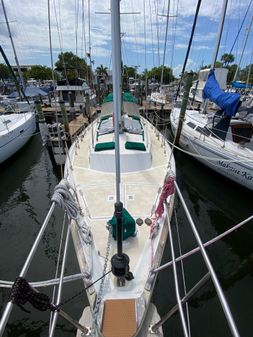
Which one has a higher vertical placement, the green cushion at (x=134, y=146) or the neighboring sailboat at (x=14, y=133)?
the green cushion at (x=134, y=146)

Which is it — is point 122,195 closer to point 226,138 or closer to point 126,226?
point 126,226

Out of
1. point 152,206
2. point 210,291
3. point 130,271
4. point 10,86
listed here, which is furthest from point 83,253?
point 10,86

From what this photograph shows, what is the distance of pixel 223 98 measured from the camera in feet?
28.6

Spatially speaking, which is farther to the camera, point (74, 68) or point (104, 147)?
point (74, 68)

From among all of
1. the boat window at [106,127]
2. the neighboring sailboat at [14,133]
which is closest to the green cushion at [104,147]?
the boat window at [106,127]

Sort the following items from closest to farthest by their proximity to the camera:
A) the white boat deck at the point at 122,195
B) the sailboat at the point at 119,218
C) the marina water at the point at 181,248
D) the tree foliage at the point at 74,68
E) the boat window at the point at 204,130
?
the sailboat at the point at 119,218, the white boat deck at the point at 122,195, the marina water at the point at 181,248, the boat window at the point at 204,130, the tree foliage at the point at 74,68

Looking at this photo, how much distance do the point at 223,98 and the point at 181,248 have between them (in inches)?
236

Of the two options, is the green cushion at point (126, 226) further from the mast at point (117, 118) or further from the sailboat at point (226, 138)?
the sailboat at point (226, 138)

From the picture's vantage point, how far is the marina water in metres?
4.67

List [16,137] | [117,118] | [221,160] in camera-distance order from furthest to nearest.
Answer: [16,137] → [221,160] → [117,118]

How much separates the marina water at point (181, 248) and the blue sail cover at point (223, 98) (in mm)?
3196

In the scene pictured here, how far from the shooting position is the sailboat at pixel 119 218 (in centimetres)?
274

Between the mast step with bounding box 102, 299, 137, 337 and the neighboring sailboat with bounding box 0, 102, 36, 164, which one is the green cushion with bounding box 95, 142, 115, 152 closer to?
the mast step with bounding box 102, 299, 137, 337

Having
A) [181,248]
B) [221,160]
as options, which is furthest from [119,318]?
[221,160]
